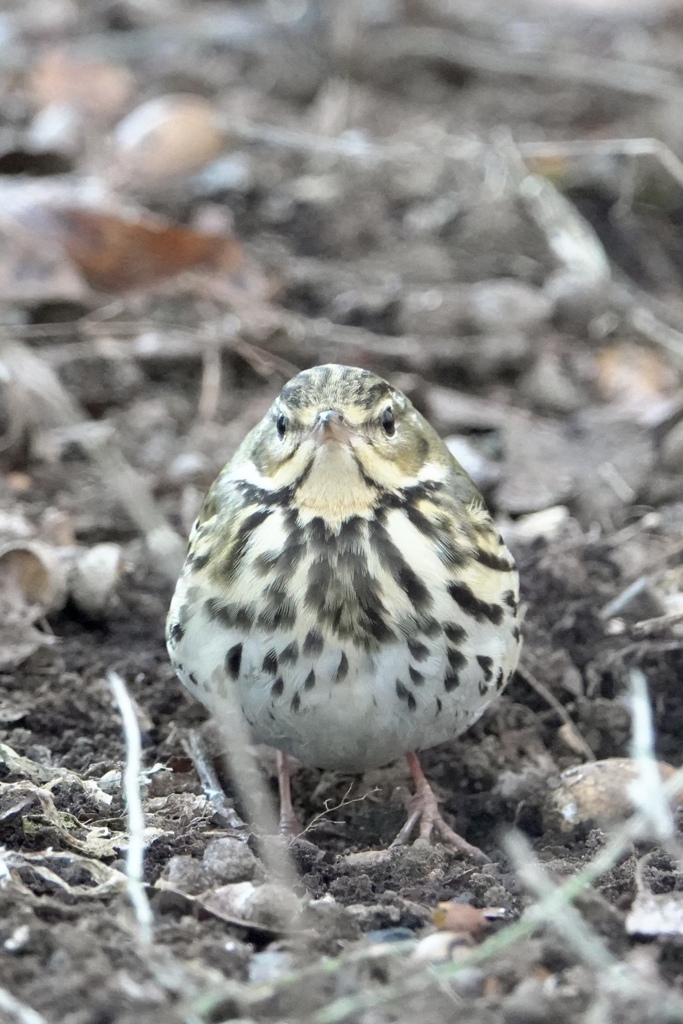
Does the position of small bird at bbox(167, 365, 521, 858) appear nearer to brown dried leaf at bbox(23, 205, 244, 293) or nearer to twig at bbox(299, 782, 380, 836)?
twig at bbox(299, 782, 380, 836)

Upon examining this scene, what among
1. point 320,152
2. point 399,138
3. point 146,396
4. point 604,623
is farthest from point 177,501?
point 399,138

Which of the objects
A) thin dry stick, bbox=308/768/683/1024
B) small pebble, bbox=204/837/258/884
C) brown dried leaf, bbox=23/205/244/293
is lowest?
small pebble, bbox=204/837/258/884

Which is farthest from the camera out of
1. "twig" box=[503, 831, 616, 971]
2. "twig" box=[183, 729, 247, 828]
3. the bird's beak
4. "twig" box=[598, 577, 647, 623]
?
"twig" box=[598, 577, 647, 623]

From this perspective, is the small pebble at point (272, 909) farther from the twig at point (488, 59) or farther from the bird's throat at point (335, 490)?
the twig at point (488, 59)

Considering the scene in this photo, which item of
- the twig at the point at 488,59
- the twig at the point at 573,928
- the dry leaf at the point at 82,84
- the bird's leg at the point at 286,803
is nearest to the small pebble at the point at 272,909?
the twig at the point at 573,928

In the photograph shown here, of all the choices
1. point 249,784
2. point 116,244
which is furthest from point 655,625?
point 116,244

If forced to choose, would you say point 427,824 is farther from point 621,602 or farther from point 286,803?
point 621,602

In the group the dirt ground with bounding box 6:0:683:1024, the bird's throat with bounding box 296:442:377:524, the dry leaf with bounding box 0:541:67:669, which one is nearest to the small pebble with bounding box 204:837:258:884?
the dirt ground with bounding box 6:0:683:1024
